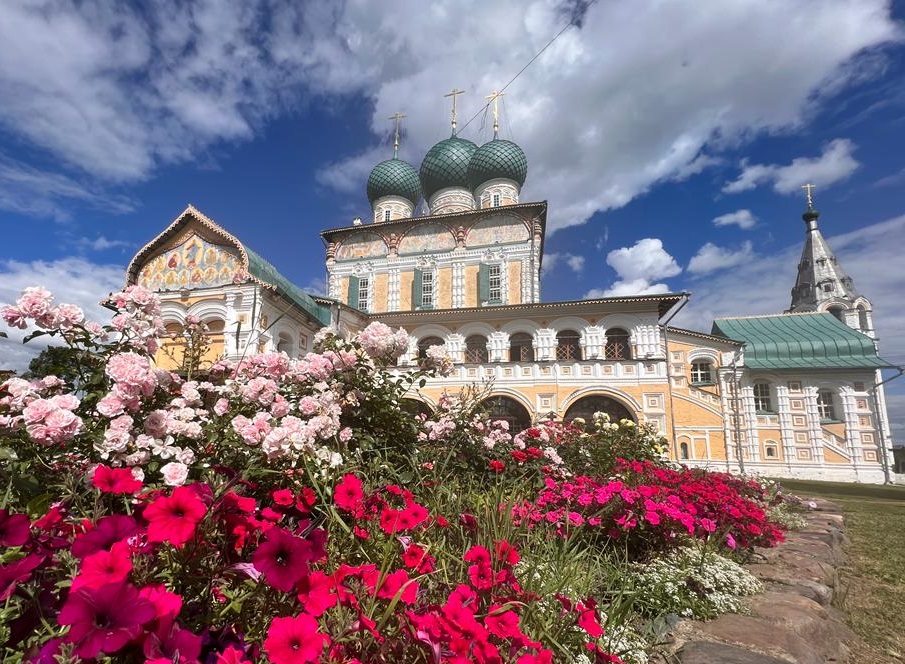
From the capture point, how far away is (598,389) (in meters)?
16.8

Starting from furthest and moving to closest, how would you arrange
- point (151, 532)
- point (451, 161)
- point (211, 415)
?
point (451, 161) < point (211, 415) < point (151, 532)

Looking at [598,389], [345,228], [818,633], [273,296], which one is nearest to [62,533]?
[818,633]

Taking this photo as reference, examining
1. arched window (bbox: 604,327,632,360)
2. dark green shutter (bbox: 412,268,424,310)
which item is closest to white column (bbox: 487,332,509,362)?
arched window (bbox: 604,327,632,360)

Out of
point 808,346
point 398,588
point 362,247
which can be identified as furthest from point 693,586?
point 362,247

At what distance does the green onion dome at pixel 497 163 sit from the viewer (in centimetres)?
2470

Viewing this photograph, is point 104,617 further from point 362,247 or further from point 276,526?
point 362,247

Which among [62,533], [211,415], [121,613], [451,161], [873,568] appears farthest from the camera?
[451,161]

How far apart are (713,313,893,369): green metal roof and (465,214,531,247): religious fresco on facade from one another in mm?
11035

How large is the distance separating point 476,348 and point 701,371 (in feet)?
31.4

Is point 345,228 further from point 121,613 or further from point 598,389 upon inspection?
point 121,613

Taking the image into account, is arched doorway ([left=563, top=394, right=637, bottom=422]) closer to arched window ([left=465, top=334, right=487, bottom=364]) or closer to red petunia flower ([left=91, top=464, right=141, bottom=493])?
arched window ([left=465, top=334, right=487, bottom=364])

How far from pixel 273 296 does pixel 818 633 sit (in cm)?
1483

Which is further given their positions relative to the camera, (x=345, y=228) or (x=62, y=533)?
(x=345, y=228)

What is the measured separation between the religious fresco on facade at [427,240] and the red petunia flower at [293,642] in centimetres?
2210
